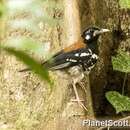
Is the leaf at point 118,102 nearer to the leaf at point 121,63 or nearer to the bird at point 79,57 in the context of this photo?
the leaf at point 121,63

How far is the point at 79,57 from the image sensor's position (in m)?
2.75

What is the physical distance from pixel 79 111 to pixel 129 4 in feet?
3.76

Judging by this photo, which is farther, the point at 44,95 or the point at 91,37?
the point at 91,37

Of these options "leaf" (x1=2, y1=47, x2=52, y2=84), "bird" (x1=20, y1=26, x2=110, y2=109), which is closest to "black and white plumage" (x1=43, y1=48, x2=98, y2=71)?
"bird" (x1=20, y1=26, x2=110, y2=109)

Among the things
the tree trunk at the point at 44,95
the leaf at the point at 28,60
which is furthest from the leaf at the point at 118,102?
the leaf at the point at 28,60

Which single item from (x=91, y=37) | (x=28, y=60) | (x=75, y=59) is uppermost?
(x=91, y=37)

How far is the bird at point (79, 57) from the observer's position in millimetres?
2633

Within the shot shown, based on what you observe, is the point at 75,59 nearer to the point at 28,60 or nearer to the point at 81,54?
the point at 81,54

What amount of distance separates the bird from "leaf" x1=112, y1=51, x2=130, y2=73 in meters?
0.54

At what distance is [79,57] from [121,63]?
Result: 808mm

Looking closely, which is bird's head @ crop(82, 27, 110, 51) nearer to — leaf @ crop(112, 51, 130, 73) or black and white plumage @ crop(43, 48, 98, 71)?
black and white plumage @ crop(43, 48, 98, 71)

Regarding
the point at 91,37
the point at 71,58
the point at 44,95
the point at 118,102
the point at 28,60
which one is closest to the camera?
the point at 28,60

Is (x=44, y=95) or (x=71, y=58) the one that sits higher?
(x=71, y=58)

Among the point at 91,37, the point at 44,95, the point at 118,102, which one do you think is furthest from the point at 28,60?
the point at 118,102
